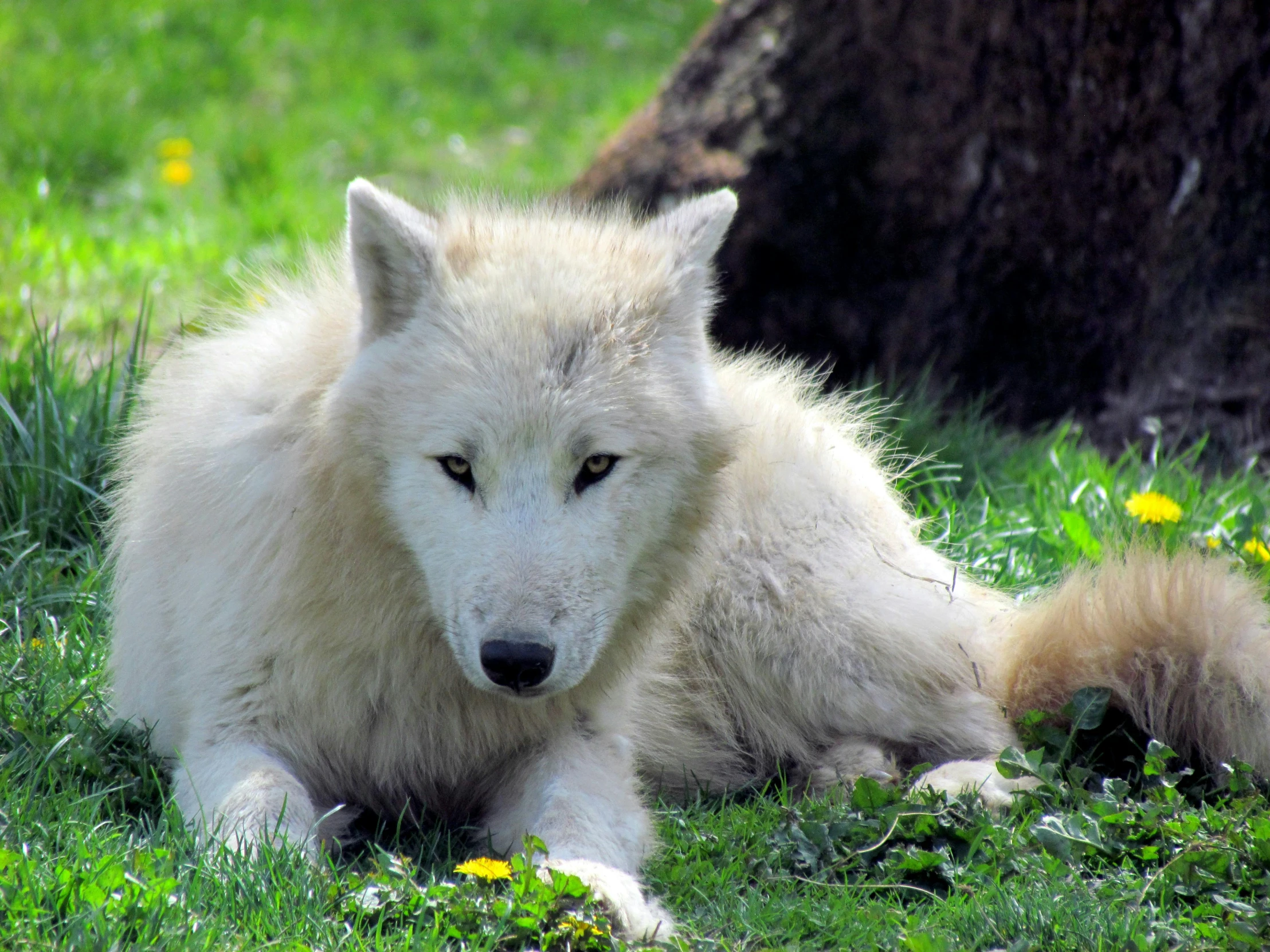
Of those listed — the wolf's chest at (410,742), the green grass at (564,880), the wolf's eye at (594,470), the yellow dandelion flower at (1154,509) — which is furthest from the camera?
the yellow dandelion flower at (1154,509)

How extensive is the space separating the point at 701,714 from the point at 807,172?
328 cm

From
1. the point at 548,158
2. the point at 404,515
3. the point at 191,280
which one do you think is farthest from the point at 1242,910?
the point at 548,158

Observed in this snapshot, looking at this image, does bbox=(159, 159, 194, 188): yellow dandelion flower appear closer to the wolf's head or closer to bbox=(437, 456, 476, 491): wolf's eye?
the wolf's head

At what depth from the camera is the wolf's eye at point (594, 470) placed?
2.88m

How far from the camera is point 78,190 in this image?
7188 mm

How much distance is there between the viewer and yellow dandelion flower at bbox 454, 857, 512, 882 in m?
2.61

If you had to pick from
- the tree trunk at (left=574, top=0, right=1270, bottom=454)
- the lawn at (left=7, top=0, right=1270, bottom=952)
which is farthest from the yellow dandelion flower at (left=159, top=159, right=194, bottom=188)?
the tree trunk at (left=574, top=0, right=1270, bottom=454)

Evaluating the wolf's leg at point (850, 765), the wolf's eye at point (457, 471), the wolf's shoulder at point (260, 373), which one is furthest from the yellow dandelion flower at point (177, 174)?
the wolf's leg at point (850, 765)

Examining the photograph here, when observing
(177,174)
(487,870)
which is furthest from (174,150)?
(487,870)

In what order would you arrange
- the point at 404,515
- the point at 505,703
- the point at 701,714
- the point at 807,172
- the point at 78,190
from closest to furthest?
the point at 404,515 < the point at 505,703 < the point at 701,714 < the point at 807,172 < the point at 78,190

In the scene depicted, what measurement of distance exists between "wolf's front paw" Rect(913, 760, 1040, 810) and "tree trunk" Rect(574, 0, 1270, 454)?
8.21ft

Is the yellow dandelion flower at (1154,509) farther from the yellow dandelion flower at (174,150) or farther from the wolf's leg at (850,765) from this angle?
the yellow dandelion flower at (174,150)

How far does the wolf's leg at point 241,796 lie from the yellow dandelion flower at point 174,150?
18.6 ft

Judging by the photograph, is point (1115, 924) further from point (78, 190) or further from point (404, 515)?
point (78, 190)
